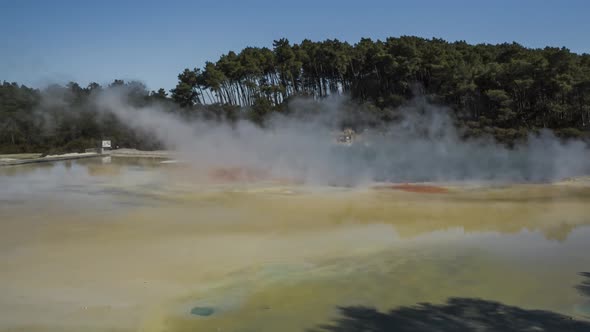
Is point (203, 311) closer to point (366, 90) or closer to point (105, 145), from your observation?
point (105, 145)

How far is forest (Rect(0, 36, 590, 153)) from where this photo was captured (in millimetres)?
21172

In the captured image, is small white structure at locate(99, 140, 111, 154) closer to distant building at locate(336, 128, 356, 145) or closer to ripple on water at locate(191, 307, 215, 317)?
distant building at locate(336, 128, 356, 145)

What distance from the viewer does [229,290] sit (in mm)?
4910

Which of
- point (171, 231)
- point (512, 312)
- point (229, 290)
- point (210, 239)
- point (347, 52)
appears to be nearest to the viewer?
point (512, 312)

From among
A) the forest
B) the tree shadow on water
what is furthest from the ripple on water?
the forest

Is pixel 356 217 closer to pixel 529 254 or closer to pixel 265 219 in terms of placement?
pixel 265 219

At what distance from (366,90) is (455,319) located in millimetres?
29436

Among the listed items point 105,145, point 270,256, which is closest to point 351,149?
point 270,256

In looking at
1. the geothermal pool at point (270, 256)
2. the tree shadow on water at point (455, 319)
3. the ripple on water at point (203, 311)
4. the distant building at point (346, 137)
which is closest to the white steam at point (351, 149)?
the distant building at point (346, 137)

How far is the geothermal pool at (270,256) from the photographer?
14.5 ft

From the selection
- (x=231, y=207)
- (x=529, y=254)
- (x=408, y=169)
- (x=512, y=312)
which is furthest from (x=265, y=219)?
(x=408, y=169)

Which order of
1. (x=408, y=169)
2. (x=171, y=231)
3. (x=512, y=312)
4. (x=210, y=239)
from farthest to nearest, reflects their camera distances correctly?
(x=408, y=169), (x=171, y=231), (x=210, y=239), (x=512, y=312)

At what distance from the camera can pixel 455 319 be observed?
416 centimetres

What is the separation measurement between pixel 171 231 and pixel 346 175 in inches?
301
